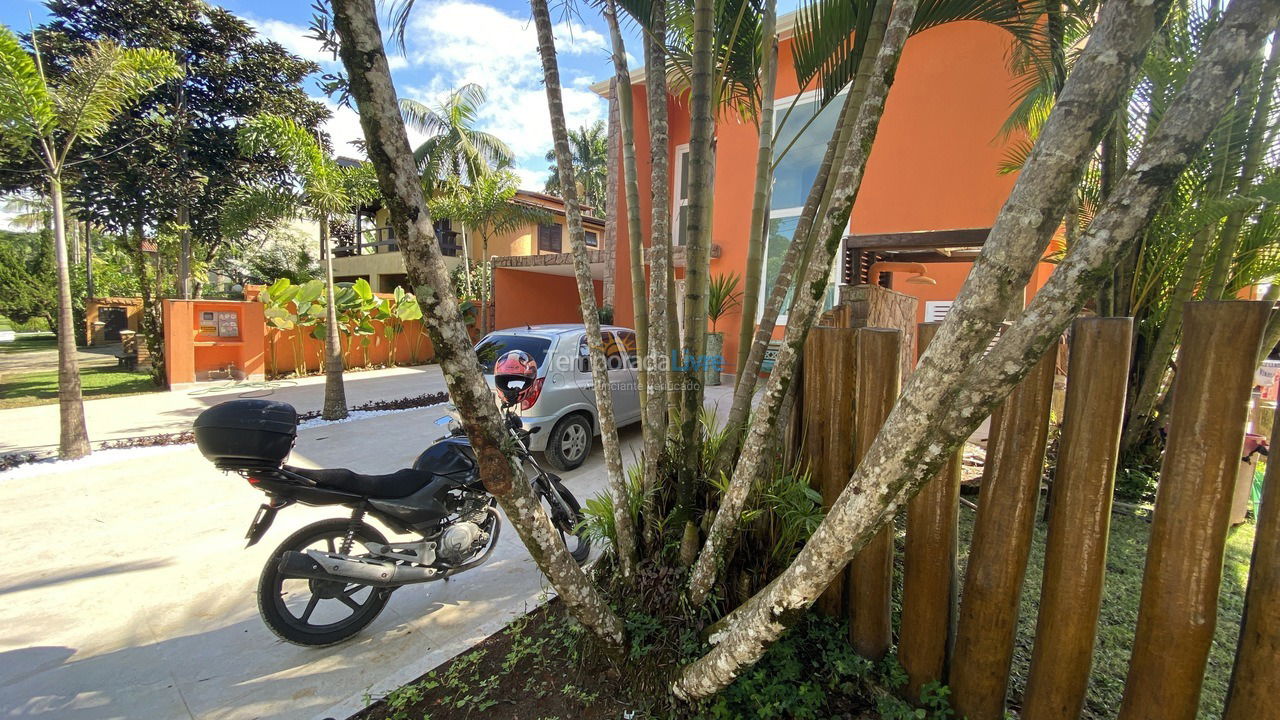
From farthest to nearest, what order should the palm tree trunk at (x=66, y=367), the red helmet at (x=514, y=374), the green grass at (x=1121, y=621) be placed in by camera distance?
the palm tree trunk at (x=66, y=367), the red helmet at (x=514, y=374), the green grass at (x=1121, y=621)

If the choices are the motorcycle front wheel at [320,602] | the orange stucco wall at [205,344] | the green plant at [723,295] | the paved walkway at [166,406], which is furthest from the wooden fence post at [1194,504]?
the orange stucco wall at [205,344]

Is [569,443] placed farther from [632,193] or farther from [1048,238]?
Result: [1048,238]

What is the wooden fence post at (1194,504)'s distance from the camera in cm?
136

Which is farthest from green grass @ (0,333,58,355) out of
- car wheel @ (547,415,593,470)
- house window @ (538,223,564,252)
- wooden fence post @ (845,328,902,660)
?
wooden fence post @ (845,328,902,660)

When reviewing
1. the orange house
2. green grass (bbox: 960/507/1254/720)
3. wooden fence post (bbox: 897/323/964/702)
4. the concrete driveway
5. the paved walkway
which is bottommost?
the concrete driveway

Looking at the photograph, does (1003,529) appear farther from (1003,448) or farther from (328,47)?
(328,47)

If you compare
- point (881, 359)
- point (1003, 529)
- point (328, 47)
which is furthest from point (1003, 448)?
point (328, 47)

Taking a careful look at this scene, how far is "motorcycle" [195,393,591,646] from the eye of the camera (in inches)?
97.0

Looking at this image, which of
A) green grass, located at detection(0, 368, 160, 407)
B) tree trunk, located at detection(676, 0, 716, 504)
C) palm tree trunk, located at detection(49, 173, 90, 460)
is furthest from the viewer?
green grass, located at detection(0, 368, 160, 407)

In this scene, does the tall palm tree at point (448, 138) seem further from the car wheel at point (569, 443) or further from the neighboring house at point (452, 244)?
the car wheel at point (569, 443)

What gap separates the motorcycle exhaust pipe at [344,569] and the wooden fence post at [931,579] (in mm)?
2452

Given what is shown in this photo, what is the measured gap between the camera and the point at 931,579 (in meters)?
1.94

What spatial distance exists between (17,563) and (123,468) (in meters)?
2.35

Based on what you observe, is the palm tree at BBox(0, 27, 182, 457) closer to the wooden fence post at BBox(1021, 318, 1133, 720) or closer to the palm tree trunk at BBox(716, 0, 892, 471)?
the palm tree trunk at BBox(716, 0, 892, 471)
